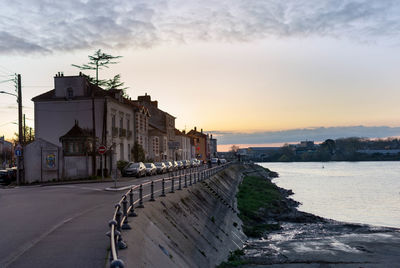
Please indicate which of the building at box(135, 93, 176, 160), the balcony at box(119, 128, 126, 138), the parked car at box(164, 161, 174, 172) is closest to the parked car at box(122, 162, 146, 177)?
the balcony at box(119, 128, 126, 138)

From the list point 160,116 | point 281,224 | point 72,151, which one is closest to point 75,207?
point 281,224

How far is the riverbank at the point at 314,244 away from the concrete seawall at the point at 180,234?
1002 mm

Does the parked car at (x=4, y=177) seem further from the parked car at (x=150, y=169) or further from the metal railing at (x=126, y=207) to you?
the metal railing at (x=126, y=207)

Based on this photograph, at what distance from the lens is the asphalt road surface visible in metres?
8.16

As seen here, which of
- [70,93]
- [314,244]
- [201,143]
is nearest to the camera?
[314,244]

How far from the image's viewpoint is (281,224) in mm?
31125

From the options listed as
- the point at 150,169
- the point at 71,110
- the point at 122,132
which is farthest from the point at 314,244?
the point at 122,132

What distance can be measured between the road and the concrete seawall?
75 centimetres

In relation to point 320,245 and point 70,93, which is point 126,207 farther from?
point 70,93

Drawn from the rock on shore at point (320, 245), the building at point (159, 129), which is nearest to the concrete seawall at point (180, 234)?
the rock on shore at point (320, 245)

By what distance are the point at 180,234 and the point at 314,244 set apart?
1163 centimetres

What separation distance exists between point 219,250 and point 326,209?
2858cm

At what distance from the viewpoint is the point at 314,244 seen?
23.8 metres

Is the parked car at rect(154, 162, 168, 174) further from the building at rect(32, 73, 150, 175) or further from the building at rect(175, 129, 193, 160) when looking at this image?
the building at rect(175, 129, 193, 160)
